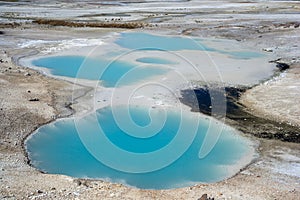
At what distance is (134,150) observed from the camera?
1486cm

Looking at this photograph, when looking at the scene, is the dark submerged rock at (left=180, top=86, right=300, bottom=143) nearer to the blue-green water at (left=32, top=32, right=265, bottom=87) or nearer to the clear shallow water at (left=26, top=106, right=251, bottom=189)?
the clear shallow water at (left=26, top=106, right=251, bottom=189)

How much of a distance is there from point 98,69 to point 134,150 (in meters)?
12.0

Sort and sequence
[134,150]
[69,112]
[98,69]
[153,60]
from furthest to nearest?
[153,60]
[98,69]
[69,112]
[134,150]

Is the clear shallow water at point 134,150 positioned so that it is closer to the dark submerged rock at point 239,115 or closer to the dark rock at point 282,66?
the dark submerged rock at point 239,115

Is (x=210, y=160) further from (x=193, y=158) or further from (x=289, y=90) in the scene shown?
(x=289, y=90)

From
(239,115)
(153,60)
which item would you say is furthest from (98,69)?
(239,115)

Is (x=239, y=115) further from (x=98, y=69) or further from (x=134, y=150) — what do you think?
(x=98, y=69)

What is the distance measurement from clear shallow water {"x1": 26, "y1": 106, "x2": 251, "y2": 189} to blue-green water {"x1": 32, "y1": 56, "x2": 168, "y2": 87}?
5848 millimetres

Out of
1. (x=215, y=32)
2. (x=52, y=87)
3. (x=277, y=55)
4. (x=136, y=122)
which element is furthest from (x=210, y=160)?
(x=215, y=32)

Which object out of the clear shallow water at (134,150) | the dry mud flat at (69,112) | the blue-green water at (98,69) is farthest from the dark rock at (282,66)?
the clear shallow water at (134,150)

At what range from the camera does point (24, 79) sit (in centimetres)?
2298

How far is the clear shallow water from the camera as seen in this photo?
12.9 m

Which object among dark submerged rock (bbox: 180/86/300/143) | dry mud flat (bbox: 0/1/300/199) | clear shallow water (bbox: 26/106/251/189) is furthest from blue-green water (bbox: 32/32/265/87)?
clear shallow water (bbox: 26/106/251/189)

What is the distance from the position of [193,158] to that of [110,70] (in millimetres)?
12836
